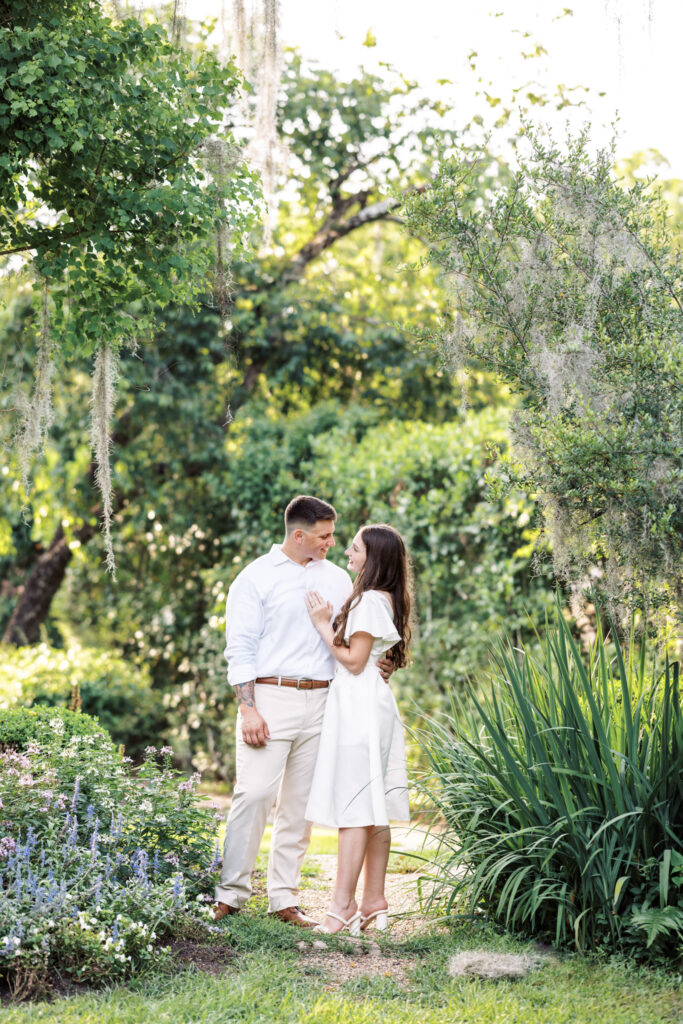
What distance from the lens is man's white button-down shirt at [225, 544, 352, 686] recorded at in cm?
423

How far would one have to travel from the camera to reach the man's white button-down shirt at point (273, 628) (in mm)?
4227

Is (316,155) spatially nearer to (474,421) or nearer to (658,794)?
(474,421)

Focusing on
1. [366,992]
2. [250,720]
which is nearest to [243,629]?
[250,720]

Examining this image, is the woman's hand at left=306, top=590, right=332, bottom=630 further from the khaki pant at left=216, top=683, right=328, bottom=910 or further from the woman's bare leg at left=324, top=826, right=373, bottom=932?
the woman's bare leg at left=324, top=826, right=373, bottom=932

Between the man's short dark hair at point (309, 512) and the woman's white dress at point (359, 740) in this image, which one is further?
the man's short dark hair at point (309, 512)

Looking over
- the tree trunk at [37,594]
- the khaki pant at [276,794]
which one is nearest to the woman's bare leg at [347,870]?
the khaki pant at [276,794]

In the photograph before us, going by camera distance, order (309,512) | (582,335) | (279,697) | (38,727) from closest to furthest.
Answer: (582,335)
(279,697)
(309,512)
(38,727)

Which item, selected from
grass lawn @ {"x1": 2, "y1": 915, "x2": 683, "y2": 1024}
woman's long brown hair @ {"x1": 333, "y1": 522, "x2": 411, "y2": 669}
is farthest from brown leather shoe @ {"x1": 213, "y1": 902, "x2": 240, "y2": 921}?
woman's long brown hair @ {"x1": 333, "y1": 522, "x2": 411, "y2": 669}

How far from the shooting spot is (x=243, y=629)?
422cm

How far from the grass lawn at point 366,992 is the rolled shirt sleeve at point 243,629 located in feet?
3.36

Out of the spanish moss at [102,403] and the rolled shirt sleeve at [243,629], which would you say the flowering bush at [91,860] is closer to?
the rolled shirt sleeve at [243,629]

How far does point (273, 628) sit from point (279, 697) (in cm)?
30

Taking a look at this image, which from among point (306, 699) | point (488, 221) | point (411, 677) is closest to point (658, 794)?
point (306, 699)

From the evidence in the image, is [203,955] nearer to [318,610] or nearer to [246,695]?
[246,695]
